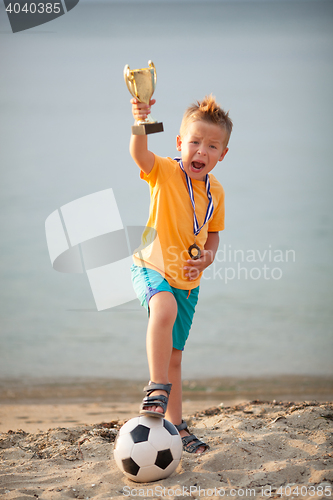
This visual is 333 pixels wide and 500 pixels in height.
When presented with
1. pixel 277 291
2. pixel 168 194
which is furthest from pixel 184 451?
pixel 277 291

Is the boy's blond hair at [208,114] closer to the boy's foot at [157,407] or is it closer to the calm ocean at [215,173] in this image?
the calm ocean at [215,173]

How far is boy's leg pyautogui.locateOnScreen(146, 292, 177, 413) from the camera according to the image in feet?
8.08

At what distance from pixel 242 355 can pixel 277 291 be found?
7.83 ft

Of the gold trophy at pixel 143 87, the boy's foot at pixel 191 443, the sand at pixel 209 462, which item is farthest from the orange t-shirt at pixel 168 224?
the sand at pixel 209 462

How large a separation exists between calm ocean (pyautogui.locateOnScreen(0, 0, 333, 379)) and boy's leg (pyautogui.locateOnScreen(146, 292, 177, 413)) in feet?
4.53

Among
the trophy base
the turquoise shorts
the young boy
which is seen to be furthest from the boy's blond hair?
the turquoise shorts

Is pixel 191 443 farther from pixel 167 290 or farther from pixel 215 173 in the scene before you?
pixel 215 173

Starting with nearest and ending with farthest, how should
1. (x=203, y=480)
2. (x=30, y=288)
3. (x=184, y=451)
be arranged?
(x=203, y=480) < (x=184, y=451) < (x=30, y=288)

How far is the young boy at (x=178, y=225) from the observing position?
257cm

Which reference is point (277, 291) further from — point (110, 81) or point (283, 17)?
point (283, 17)

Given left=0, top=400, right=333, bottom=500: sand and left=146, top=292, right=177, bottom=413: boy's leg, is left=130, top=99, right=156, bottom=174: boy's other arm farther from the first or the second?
left=0, top=400, right=333, bottom=500: sand

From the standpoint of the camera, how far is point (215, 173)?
1645 cm

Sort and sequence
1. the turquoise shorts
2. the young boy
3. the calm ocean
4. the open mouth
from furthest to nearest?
the calm ocean < the open mouth < the turquoise shorts < the young boy

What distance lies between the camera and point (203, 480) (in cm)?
242
